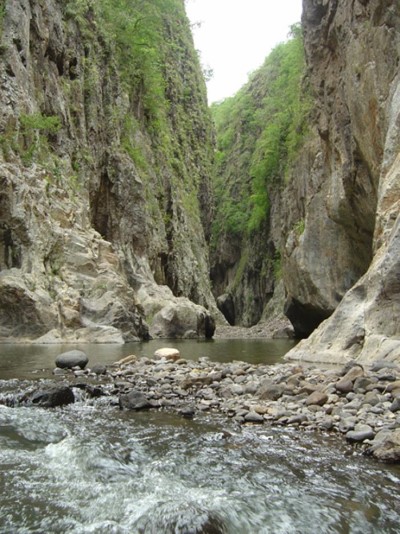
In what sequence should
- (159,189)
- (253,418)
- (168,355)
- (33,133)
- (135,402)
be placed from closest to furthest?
(253,418) → (135,402) → (168,355) → (33,133) → (159,189)

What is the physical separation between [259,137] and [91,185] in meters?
28.4

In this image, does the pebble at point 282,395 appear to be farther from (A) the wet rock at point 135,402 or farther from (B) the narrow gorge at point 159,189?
(B) the narrow gorge at point 159,189

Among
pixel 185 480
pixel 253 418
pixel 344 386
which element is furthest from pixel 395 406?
pixel 185 480

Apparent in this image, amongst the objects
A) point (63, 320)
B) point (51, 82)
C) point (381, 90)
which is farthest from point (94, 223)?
point (381, 90)

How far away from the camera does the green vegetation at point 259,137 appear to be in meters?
36.5

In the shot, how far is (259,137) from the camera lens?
53.1m

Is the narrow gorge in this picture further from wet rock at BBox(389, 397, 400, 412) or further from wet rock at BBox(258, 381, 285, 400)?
wet rock at BBox(389, 397, 400, 412)

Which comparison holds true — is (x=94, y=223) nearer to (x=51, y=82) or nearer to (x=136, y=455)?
(x=51, y=82)

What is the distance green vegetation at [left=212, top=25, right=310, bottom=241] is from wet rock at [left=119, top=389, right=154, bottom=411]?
2453 cm

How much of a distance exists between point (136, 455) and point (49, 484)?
0.98m

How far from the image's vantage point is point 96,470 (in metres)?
4.59

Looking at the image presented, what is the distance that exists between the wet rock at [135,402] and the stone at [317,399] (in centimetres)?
213

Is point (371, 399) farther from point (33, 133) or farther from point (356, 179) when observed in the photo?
point (33, 133)

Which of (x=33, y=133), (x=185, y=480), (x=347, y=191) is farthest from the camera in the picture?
(x=33, y=133)
